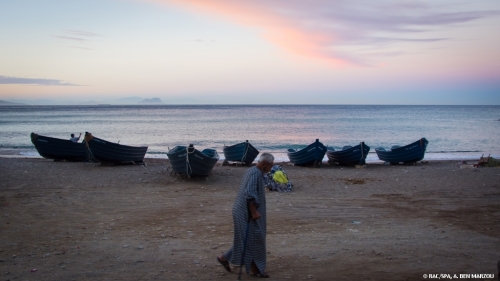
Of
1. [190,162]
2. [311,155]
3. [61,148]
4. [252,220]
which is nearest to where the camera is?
[252,220]

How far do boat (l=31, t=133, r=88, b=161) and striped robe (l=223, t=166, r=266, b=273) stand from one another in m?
15.5

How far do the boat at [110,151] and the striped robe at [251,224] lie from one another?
12236mm

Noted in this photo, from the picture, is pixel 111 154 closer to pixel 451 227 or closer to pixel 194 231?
pixel 194 231

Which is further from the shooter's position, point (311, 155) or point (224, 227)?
point (311, 155)

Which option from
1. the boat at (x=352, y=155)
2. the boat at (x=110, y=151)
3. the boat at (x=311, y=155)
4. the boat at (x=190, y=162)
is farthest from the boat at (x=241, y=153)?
the boat at (x=190, y=162)

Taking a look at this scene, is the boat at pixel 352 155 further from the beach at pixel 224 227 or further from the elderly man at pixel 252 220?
the elderly man at pixel 252 220

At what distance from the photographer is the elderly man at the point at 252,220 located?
5273 mm

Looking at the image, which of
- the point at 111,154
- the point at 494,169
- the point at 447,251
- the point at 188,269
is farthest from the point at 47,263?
the point at 494,169

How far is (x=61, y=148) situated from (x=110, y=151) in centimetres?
370

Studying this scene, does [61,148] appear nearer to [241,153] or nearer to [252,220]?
[241,153]

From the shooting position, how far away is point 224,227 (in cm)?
812

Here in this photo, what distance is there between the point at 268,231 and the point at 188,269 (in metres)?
2.39

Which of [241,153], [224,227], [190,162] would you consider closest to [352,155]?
[241,153]

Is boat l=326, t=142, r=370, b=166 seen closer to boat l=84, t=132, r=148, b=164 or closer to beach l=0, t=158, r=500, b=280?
beach l=0, t=158, r=500, b=280
